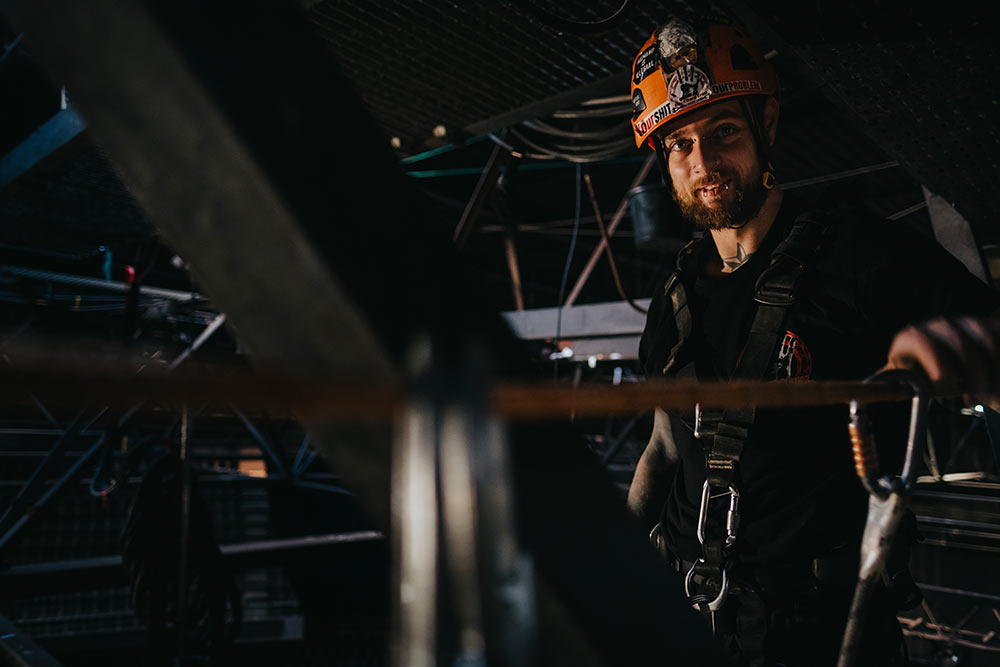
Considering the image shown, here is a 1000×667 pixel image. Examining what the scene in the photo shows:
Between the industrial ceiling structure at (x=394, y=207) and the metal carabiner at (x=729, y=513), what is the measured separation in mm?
244

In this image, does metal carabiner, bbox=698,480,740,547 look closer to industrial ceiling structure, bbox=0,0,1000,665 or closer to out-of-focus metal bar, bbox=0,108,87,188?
industrial ceiling structure, bbox=0,0,1000,665

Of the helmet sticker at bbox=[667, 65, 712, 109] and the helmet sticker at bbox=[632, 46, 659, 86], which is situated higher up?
the helmet sticker at bbox=[632, 46, 659, 86]

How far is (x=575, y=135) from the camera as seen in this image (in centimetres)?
403

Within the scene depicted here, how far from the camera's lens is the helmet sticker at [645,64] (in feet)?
8.03

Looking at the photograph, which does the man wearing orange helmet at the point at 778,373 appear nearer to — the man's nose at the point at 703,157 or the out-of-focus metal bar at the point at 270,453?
the man's nose at the point at 703,157

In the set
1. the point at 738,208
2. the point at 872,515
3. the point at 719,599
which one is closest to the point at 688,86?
the point at 738,208

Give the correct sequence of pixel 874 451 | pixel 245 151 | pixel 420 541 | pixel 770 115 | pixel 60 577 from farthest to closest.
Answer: pixel 60 577 < pixel 770 115 < pixel 874 451 < pixel 245 151 < pixel 420 541

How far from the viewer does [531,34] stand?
9.05 feet

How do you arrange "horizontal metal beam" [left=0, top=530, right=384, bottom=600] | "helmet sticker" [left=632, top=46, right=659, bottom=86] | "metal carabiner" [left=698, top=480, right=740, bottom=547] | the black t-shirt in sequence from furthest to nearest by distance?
"horizontal metal beam" [left=0, top=530, right=384, bottom=600]
"helmet sticker" [left=632, top=46, right=659, bottom=86]
"metal carabiner" [left=698, top=480, right=740, bottom=547]
the black t-shirt

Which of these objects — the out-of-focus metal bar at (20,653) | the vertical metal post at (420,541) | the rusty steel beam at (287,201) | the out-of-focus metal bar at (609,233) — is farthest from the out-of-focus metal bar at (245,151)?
the out-of-focus metal bar at (609,233)

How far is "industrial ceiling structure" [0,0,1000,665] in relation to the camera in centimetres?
61

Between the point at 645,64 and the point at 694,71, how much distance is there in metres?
0.28

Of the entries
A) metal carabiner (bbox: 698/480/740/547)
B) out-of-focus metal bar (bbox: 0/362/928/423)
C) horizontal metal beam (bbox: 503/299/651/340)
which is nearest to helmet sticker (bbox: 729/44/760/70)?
metal carabiner (bbox: 698/480/740/547)

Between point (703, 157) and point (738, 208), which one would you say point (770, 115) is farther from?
point (738, 208)
